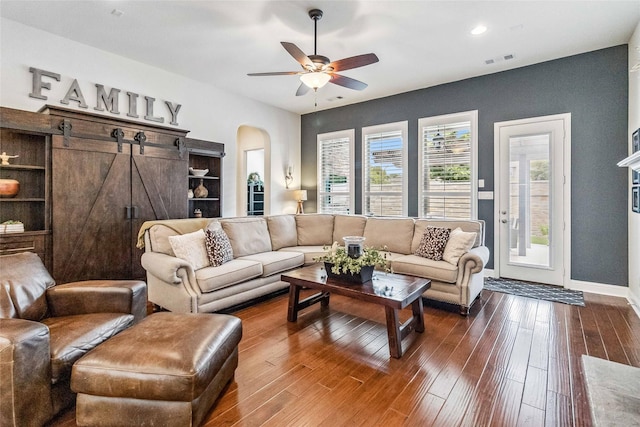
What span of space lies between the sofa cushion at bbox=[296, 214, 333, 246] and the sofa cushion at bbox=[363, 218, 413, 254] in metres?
0.63

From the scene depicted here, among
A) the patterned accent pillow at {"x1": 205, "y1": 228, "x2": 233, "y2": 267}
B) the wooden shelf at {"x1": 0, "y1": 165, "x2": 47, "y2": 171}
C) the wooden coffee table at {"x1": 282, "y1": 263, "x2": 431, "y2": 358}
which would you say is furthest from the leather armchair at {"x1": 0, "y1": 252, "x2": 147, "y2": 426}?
the wooden shelf at {"x1": 0, "y1": 165, "x2": 47, "y2": 171}

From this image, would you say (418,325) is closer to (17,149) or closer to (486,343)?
(486,343)

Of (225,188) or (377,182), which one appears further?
(377,182)

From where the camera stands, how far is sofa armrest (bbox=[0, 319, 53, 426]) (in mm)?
1440

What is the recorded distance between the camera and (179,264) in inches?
116

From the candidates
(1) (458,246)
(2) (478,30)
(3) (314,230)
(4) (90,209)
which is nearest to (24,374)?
(4) (90,209)

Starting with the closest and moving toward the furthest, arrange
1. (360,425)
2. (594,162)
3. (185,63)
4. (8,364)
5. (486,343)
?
(8,364) → (360,425) → (486,343) → (594,162) → (185,63)

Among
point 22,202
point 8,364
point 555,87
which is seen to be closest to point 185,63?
point 22,202

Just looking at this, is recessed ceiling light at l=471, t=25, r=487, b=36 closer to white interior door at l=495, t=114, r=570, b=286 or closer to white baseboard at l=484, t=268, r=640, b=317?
white interior door at l=495, t=114, r=570, b=286

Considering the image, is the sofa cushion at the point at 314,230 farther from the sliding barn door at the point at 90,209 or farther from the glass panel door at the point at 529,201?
the glass panel door at the point at 529,201

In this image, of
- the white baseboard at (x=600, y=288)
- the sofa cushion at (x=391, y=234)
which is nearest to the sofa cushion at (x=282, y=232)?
the sofa cushion at (x=391, y=234)

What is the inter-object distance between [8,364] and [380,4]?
379 centimetres

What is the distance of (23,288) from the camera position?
2004 millimetres

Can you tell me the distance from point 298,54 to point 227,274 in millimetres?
2291
